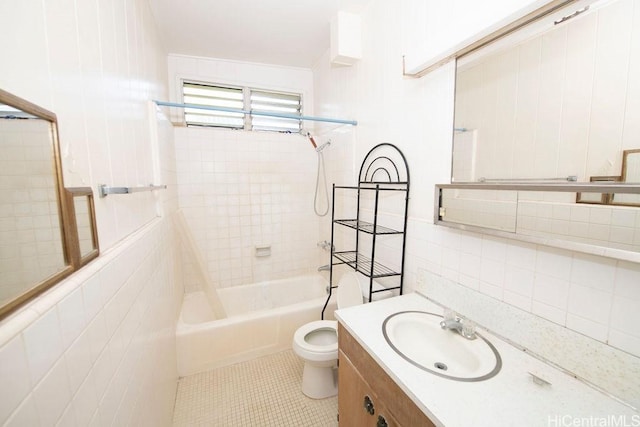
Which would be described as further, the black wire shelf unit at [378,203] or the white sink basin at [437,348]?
the black wire shelf unit at [378,203]

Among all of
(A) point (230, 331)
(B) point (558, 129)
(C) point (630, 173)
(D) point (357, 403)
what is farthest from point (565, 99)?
(A) point (230, 331)

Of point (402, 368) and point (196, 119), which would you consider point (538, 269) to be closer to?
point (402, 368)

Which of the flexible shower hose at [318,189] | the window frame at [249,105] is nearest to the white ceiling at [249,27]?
the window frame at [249,105]

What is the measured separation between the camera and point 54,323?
487 mm

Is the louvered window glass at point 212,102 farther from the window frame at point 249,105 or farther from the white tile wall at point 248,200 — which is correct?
the white tile wall at point 248,200

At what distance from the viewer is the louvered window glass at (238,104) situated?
2.72m

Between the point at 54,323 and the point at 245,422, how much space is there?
156cm

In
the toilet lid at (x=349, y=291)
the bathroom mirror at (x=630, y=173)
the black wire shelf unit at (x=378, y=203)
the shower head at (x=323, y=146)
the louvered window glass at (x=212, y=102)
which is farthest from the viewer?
the louvered window glass at (x=212, y=102)

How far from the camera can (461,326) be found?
A: 1.10 m

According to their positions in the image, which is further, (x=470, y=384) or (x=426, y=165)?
(x=426, y=165)

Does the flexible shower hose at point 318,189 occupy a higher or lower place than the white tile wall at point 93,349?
higher

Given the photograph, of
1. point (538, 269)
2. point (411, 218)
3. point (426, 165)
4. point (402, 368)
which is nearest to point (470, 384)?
point (402, 368)

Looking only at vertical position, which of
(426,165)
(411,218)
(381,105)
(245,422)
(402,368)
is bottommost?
(245,422)

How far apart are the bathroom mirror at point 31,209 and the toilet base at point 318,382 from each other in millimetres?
1585
